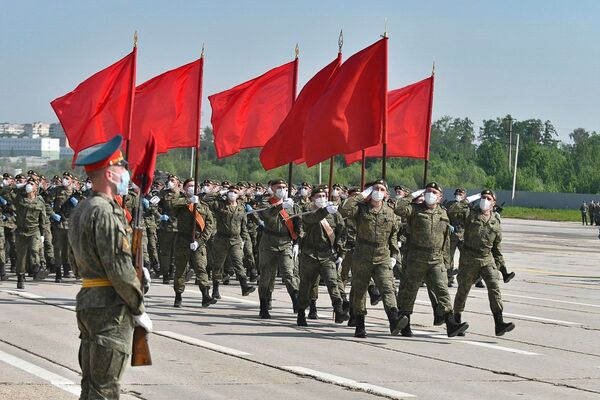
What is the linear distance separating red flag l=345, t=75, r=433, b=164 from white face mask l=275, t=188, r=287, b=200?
3497mm

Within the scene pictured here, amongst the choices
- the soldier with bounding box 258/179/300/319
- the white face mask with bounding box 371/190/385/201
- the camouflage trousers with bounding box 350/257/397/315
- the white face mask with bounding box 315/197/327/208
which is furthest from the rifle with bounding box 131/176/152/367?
the soldier with bounding box 258/179/300/319

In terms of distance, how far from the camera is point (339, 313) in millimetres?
15602

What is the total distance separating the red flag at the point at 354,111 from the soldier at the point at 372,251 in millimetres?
1521

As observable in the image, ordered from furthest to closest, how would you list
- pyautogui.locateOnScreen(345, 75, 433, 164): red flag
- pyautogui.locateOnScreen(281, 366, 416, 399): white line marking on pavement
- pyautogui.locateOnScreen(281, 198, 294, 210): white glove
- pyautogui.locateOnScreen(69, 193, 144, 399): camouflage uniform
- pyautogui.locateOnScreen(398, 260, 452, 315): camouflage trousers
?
pyautogui.locateOnScreen(345, 75, 433, 164): red flag < pyautogui.locateOnScreen(281, 198, 294, 210): white glove < pyautogui.locateOnScreen(398, 260, 452, 315): camouflage trousers < pyautogui.locateOnScreen(281, 366, 416, 399): white line marking on pavement < pyautogui.locateOnScreen(69, 193, 144, 399): camouflage uniform

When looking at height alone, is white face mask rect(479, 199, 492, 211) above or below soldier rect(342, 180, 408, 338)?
above

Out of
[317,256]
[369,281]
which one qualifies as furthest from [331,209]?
[369,281]

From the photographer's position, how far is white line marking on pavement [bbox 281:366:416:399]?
1020 cm

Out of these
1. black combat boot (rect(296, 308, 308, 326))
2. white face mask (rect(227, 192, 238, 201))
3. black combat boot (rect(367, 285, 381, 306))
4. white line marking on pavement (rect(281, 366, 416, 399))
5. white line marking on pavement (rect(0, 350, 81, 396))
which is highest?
white face mask (rect(227, 192, 238, 201))

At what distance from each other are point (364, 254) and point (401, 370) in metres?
2.94

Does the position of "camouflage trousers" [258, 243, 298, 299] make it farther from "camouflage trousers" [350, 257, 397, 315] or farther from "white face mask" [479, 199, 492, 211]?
"white face mask" [479, 199, 492, 211]

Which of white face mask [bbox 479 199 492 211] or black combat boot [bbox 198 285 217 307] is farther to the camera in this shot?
black combat boot [bbox 198 285 217 307]

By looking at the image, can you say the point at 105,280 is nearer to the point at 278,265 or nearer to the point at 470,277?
the point at 470,277

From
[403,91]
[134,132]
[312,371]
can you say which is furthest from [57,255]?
[312,371]

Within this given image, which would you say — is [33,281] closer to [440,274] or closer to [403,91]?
[403,91]
